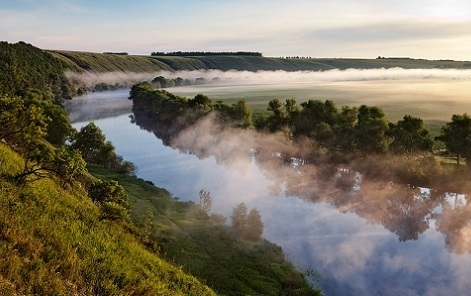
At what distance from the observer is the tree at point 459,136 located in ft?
254

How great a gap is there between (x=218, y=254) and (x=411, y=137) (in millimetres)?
59996

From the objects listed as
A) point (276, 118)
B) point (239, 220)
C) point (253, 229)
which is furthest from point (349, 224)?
point (276, 118)

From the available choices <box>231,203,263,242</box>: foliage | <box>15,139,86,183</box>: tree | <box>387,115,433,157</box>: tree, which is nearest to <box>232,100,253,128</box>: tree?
<box>387,115,433,157</box>: tree

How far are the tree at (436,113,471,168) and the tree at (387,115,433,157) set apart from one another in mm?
3965

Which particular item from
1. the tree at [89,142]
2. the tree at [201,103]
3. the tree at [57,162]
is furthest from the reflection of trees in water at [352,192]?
the tree at [57,162]

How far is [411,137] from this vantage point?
83125mm

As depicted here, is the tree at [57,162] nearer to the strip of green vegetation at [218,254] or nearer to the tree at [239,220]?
the strip of green vegetation at [218,254]

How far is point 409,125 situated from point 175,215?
58530 mm

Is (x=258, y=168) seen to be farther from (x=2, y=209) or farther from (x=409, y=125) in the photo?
(x=2, y=209)

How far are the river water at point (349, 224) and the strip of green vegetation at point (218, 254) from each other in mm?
4872

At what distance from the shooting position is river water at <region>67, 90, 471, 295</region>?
46.6 meters

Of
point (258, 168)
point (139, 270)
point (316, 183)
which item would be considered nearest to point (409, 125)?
point (316, 183)

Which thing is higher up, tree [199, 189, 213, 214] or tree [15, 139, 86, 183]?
tree [15, 139, 86, 183]

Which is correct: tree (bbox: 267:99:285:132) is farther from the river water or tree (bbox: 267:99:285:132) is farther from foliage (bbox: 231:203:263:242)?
foliage (bbox: 231:203:263:242)
